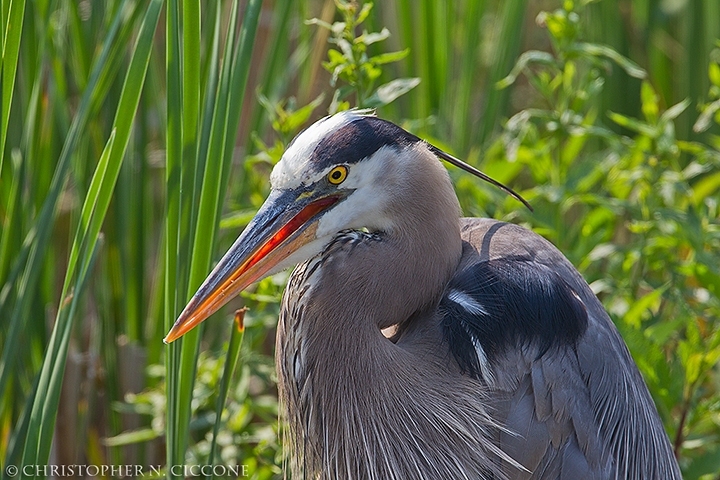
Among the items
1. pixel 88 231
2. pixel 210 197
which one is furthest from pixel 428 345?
pixel 88 231

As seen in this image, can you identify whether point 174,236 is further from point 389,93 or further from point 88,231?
point 389,93

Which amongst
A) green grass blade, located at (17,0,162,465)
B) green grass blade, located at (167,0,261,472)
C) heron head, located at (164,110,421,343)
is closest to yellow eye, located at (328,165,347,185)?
heron head, located at (164,110,421,343)

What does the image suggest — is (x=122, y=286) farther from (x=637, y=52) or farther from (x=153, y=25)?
(x=637, y=52)

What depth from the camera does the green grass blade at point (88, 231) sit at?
1302mm

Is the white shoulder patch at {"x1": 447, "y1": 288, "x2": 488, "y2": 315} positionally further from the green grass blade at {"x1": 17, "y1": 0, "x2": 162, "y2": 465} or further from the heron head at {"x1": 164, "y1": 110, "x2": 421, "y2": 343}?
the green grass blade at {"x1": 17, "y1": 0, "x2": 162, "y2": 465}

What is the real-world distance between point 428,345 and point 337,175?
1.20 feet

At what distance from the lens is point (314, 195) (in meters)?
1.31

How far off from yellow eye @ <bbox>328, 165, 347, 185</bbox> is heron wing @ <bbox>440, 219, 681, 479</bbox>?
1.02 ft

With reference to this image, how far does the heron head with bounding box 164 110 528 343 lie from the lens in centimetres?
128

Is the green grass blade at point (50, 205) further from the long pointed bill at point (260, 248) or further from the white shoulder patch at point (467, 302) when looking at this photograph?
the white shoulder patch at point (467, 302)

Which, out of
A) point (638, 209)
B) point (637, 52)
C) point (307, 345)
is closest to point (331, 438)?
point (307, 345)

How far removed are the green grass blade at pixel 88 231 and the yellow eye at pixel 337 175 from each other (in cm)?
31

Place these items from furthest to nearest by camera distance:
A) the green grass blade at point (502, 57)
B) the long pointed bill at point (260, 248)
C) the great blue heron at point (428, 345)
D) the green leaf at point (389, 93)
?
the green grass blade at point (502, 57) < the green leaf at point (389, 93) < the great blue heron at point (428, 345) < the long pointed bill at point (260, 248)

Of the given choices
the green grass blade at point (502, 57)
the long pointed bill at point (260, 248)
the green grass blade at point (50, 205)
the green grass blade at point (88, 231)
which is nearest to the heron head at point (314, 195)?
the long pointed bill at point (260, 248)
